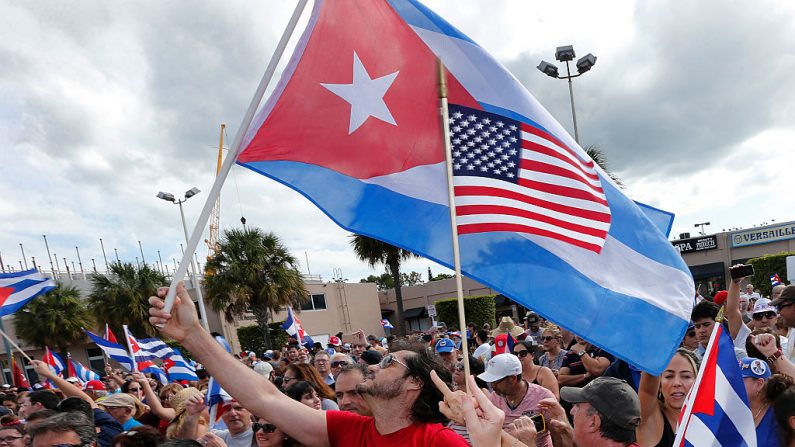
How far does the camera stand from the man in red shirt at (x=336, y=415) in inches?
104

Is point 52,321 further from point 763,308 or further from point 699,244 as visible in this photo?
point 699,244

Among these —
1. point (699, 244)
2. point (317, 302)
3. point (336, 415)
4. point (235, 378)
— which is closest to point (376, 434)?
point (336, 415)

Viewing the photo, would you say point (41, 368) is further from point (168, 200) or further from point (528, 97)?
point (168, 200)

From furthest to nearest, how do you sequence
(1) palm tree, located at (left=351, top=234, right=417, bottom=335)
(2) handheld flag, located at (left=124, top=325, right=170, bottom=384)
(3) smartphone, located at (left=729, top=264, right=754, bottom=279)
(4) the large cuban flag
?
(1) palm tree, located at (left=351, top=234, right=417, bottom=335)
(2) handheld flag, located at (left=124, top=325, right=170, bottom=384)
(3) smartphone, located at (left=729, top=264, right=754, bottom=279)
(4) the large cuban flag

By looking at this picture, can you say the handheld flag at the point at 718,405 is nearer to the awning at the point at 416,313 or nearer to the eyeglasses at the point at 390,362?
the eyeglasses at the point at 390,362

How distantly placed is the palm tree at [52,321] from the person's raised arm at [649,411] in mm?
36758

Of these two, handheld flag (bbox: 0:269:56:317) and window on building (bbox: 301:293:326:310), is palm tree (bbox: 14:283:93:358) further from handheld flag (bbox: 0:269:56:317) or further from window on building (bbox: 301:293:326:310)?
handheld flag (bbox: 0:269:56:317)

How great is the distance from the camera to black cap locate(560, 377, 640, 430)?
9.66ft

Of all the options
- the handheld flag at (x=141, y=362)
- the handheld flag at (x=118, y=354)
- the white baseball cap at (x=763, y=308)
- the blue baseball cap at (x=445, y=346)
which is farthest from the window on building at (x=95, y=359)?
the white baseball cap at (x=763, y=308)

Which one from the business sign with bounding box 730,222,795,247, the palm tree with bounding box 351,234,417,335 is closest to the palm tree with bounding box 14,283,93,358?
the palm tree with bounding box 351,234,417,335

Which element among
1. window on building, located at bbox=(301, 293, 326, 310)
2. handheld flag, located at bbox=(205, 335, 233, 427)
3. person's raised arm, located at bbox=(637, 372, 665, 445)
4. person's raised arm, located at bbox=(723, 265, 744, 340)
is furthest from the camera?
window on building, located at bbox=(301, 293, 326, 310)

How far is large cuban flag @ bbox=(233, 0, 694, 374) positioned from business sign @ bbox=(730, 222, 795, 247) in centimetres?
4209

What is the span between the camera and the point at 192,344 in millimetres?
2686

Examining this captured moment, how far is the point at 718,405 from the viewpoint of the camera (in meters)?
3.00
